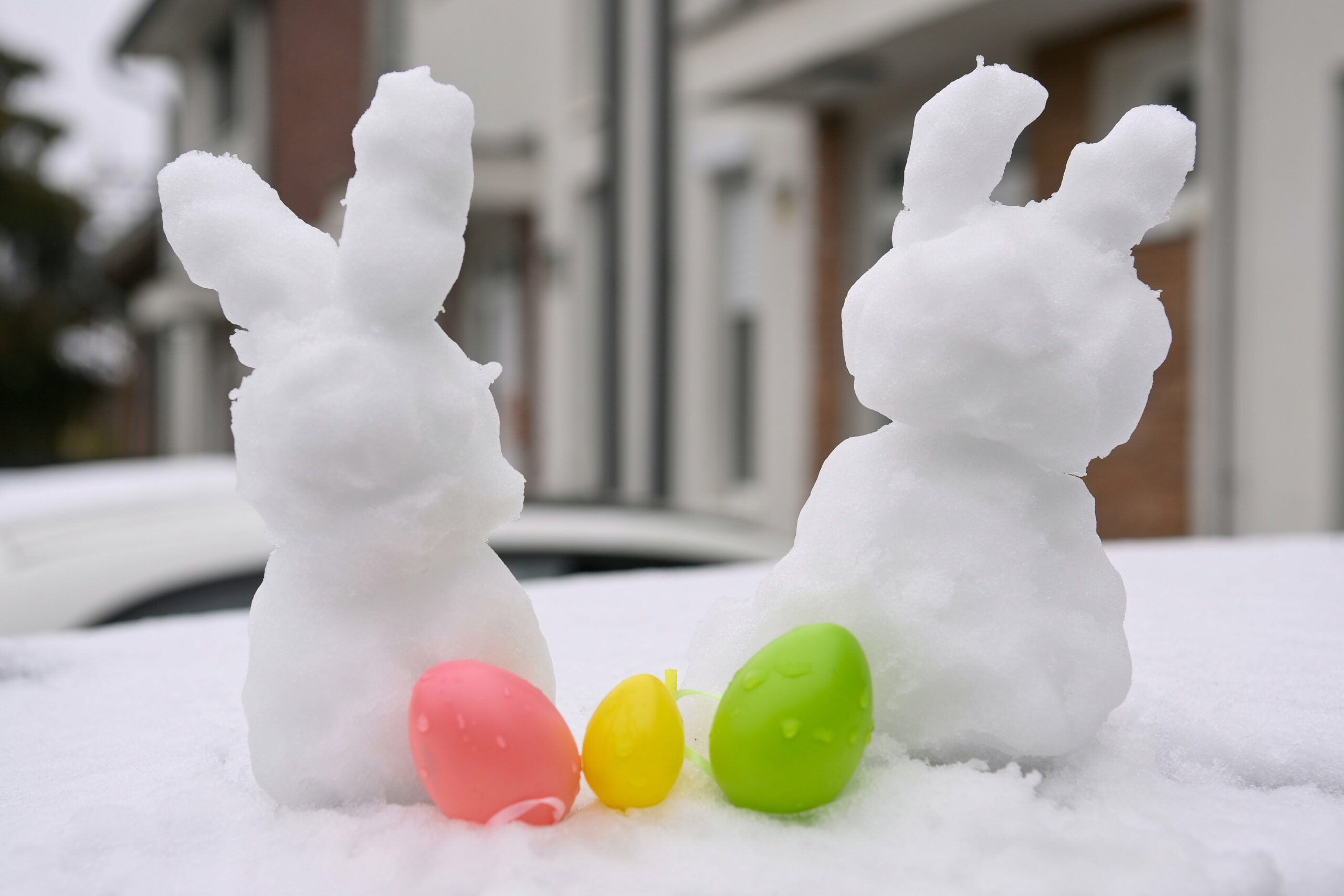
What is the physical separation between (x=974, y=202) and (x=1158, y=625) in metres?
0.95

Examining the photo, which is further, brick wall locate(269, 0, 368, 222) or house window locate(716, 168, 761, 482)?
brick wall locate(269, 0, 368, 222)

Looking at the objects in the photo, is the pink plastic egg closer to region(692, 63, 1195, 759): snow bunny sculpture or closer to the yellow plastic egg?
the yellow plastic egg

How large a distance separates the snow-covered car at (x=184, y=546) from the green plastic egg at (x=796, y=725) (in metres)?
1.89

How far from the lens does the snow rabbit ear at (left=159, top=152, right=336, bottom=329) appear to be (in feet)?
3.19

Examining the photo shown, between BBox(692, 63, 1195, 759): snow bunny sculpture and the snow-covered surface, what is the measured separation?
0.08m

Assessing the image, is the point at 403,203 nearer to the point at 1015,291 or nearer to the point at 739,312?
the point at 1015,291

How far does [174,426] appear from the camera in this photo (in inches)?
754

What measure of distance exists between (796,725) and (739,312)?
7930 mm

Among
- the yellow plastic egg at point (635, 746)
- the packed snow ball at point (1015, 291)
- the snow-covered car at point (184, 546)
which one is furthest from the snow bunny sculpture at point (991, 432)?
the snow-covered car at point (184, 546)

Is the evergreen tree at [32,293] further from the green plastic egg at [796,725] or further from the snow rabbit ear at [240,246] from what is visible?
the green plastic egg at [796,725]

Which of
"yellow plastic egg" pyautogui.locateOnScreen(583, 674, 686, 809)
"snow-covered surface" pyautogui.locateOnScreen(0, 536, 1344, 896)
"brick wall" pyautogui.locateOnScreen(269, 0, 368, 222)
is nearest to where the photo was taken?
"snow-covered surface" pyautogui.locateOnScreen(0, 536, 1344, 896)

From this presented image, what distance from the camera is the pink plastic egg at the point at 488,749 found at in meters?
0.88

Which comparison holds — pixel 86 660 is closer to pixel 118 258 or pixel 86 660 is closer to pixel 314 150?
pixel 314 150

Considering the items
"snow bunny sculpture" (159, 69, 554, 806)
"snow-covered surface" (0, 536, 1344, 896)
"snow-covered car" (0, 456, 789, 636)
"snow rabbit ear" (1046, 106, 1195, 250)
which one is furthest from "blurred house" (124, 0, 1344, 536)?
"snow bunny sculpture" (159, 69, 554, 806)
